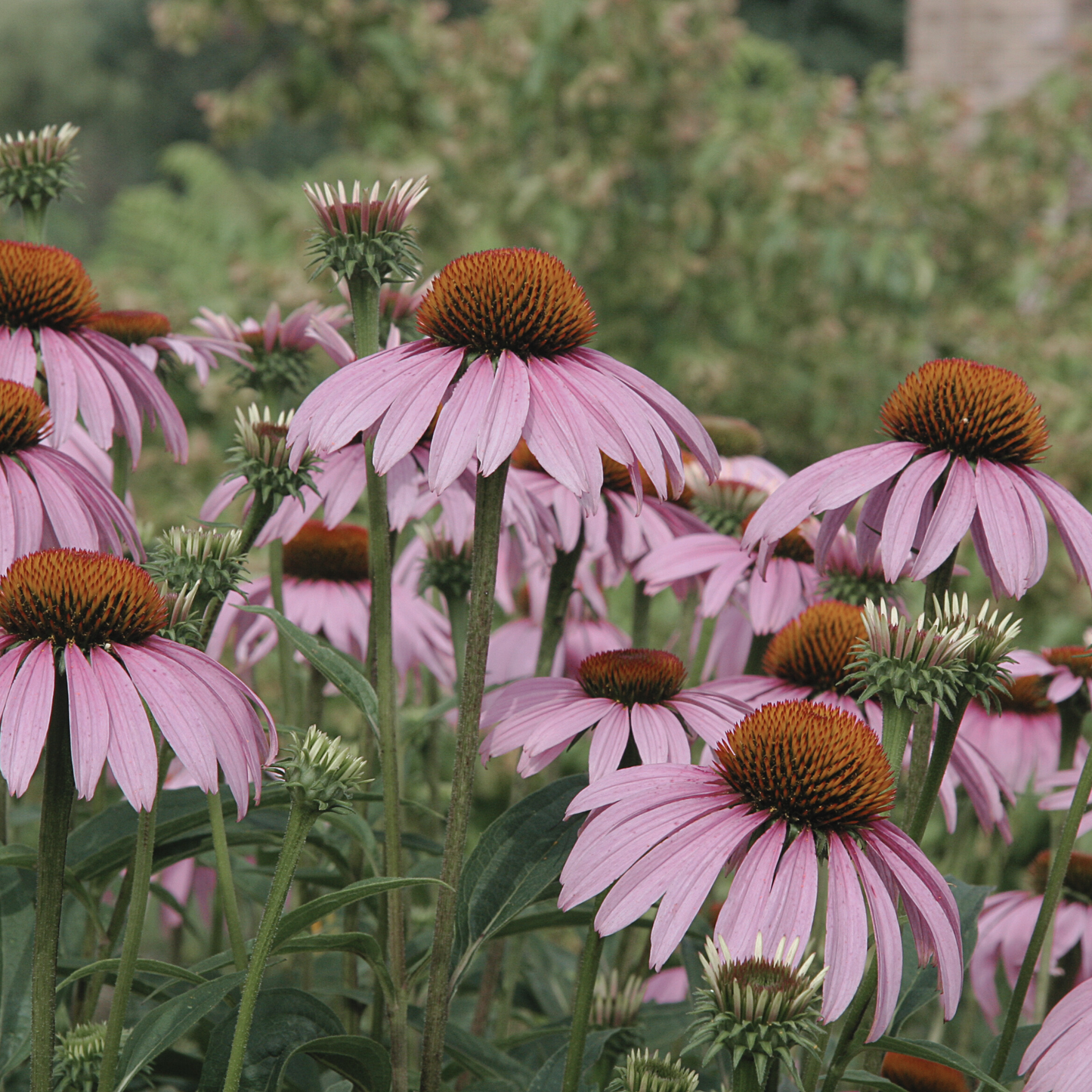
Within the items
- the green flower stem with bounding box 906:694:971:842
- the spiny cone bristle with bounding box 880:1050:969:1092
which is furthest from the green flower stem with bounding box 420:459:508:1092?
the spiny cone bristle with bounding box 880:1050:969:1092

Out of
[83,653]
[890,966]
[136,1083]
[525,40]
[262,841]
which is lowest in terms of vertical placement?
[136,1083]

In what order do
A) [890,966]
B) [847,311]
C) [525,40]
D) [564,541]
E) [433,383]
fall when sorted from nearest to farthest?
[890,966] → [433,383] → [564,541] → [525,40] → [847,311]

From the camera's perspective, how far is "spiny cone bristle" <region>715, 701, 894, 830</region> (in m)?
0.63

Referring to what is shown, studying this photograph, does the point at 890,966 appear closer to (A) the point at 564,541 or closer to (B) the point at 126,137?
(A) the point at 564,541

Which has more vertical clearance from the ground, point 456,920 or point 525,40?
point 525,40

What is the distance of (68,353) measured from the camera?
2.95 ft

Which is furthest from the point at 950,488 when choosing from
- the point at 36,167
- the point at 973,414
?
the point at 36,167

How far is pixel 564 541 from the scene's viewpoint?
0.99 meters

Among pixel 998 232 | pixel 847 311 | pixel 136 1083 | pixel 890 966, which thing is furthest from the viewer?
pixel 998 232

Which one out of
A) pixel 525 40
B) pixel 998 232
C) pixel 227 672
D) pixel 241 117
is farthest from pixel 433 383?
pixel 998 232

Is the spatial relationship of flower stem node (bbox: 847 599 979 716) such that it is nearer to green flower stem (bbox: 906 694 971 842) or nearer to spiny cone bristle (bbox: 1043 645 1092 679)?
green flower stem (bbox: 906 694 971 842)

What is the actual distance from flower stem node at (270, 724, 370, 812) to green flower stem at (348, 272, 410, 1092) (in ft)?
0.34

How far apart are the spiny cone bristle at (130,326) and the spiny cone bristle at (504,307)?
375 millimetres

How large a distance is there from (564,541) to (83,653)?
438 millimetres
